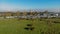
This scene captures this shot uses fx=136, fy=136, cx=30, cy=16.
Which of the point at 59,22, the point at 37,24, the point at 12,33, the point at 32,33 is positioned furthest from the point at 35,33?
the point at 59,22

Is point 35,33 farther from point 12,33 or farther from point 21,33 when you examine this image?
point 12,33

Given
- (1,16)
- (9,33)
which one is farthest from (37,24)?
(1,16)

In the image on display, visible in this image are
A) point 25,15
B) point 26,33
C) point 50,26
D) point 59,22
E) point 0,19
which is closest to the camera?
point 50,26

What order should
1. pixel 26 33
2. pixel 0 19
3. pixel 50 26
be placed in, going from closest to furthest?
1. pixel 50 26
2. pixel 26 33
3. pixel 0 19

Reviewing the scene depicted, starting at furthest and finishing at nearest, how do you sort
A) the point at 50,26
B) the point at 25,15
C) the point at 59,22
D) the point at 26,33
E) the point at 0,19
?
the point at 25,15 < the point at 0,19 < the point at 59,22 < the point at 26,33 < the point at 50,26

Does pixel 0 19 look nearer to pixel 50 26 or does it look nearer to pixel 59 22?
pixel 59 22

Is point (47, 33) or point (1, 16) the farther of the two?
point (1, 16)

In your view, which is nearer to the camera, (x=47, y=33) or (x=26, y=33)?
(x=47, y=33)

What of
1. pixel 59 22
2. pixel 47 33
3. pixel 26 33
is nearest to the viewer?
pixel 47 33
